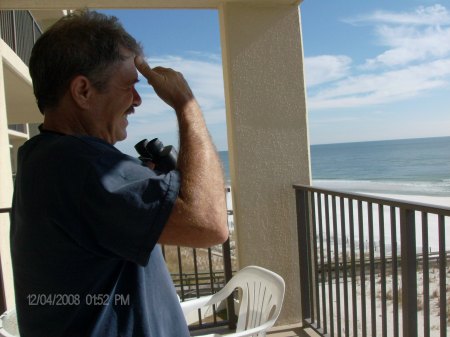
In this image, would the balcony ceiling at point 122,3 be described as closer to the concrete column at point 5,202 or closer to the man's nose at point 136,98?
the concrete column at point 5,202

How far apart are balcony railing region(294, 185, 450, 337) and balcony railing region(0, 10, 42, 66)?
464 cm

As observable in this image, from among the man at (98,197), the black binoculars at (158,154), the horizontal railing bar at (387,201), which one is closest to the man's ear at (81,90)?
the man at (98,197)

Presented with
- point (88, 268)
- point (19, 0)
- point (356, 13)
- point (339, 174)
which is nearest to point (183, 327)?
point (88, 268)

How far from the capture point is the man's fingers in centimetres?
90

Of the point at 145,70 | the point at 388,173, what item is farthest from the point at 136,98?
the point at 388,173

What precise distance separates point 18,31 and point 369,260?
23.2ft

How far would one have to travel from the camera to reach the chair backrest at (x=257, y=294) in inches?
73.3

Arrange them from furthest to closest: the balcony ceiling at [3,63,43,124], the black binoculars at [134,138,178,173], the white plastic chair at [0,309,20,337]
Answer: the balcony ceiling at [3,63,43,124] < the white plastic chair at [0,309,20,337] < the black binoculars at [134,138,178,173]

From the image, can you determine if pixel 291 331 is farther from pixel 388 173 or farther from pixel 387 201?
pixel 388 173

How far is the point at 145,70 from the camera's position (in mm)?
906

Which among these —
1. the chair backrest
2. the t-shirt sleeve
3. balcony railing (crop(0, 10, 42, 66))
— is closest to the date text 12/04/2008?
the t-shirt sleeve

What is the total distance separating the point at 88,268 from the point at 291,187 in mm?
2208

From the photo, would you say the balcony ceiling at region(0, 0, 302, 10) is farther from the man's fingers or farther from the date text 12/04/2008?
the date text 12/04/2008

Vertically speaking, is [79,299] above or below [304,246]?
above
